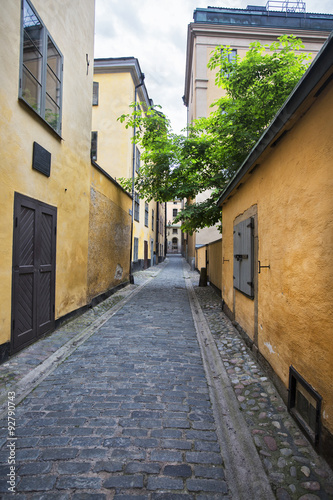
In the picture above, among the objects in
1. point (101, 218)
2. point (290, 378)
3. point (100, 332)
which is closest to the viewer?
point (290, 378)

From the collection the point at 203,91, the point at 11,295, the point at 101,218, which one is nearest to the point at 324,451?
the point at 11,295

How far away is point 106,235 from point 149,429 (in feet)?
21.9

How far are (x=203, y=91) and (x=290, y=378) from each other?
20434 millimetres

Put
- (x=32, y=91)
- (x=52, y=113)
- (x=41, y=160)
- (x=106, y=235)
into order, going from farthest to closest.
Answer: (x=106, y=235) < (x=52, y=113) < (x=32, y=91) < (x=41, y=160)

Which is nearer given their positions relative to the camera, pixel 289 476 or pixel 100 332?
pixel 289 476

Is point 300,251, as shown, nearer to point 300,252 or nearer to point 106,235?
point 300,252

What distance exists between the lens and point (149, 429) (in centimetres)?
235

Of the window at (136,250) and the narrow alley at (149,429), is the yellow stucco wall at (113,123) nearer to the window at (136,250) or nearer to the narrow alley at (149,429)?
the window at (136,250)

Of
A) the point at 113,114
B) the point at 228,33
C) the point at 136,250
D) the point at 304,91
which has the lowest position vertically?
the point at 136,250

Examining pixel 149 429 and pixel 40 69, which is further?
pixel 40 69

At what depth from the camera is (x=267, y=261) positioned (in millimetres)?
3508

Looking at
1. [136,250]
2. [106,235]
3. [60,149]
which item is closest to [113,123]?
[136,250]

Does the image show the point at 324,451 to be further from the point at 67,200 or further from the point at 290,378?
the point at 67,200

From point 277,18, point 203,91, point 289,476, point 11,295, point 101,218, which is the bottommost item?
point 289,476
